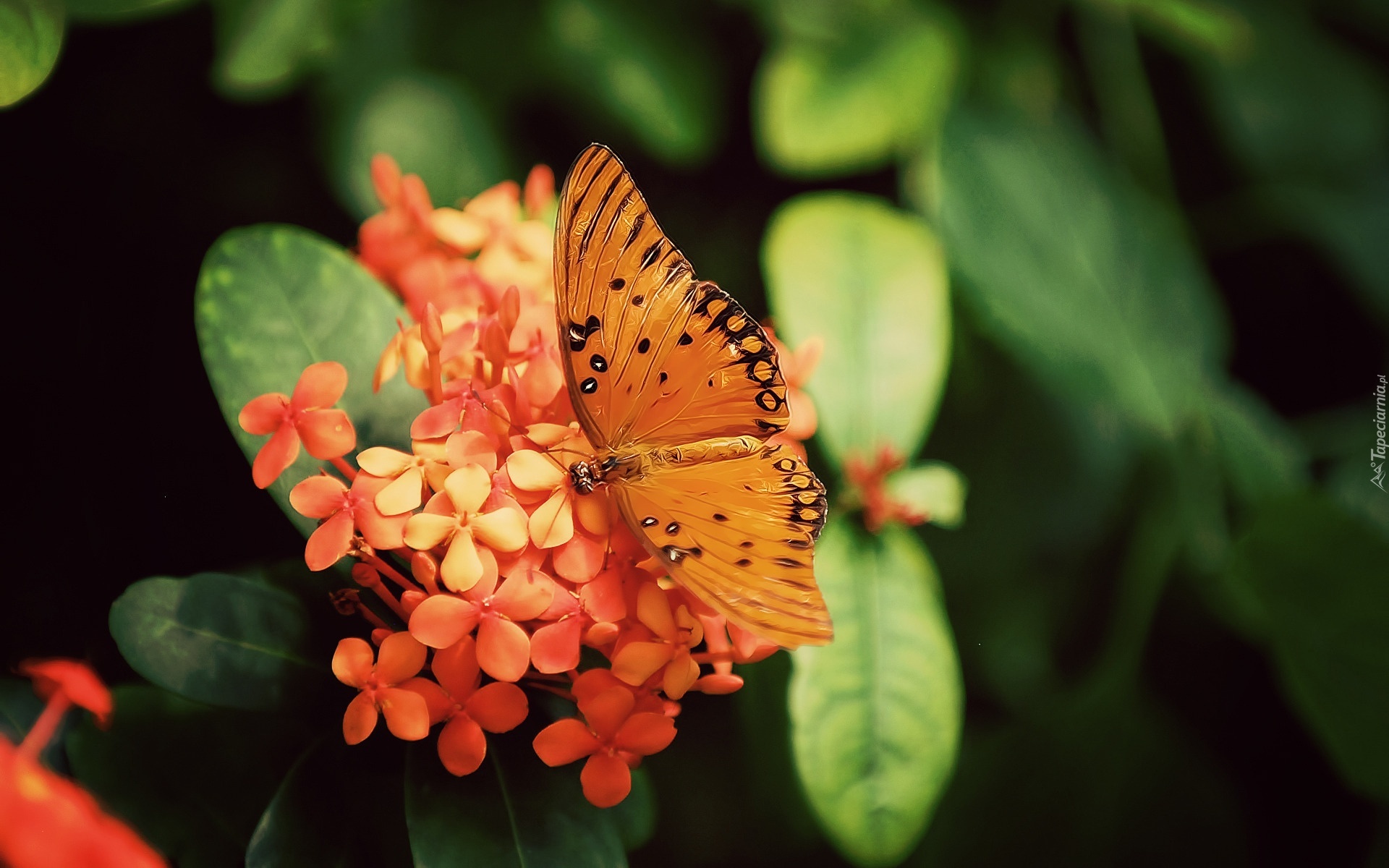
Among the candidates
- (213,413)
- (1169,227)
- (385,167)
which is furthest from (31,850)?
(1169,227)

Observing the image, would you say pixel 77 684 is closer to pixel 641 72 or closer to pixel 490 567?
pixel 490 567

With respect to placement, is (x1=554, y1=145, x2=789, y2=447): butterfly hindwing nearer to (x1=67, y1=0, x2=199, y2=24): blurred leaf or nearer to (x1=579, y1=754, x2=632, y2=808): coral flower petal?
(x1=579, y1=754, x2=632, y2=808): coral flower petal

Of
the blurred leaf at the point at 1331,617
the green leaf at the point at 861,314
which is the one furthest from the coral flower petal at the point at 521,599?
the blurred leaf at the point at 1331,617

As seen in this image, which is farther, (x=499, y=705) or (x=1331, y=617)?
(x=1331, y=617)

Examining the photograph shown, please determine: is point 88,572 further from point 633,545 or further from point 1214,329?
point 1214,329

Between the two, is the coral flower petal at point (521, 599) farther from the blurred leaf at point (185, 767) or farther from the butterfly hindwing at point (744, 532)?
the blurred leaf at point (185, 767)

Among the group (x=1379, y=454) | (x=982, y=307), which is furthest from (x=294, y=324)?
(x=1379, y=454)
